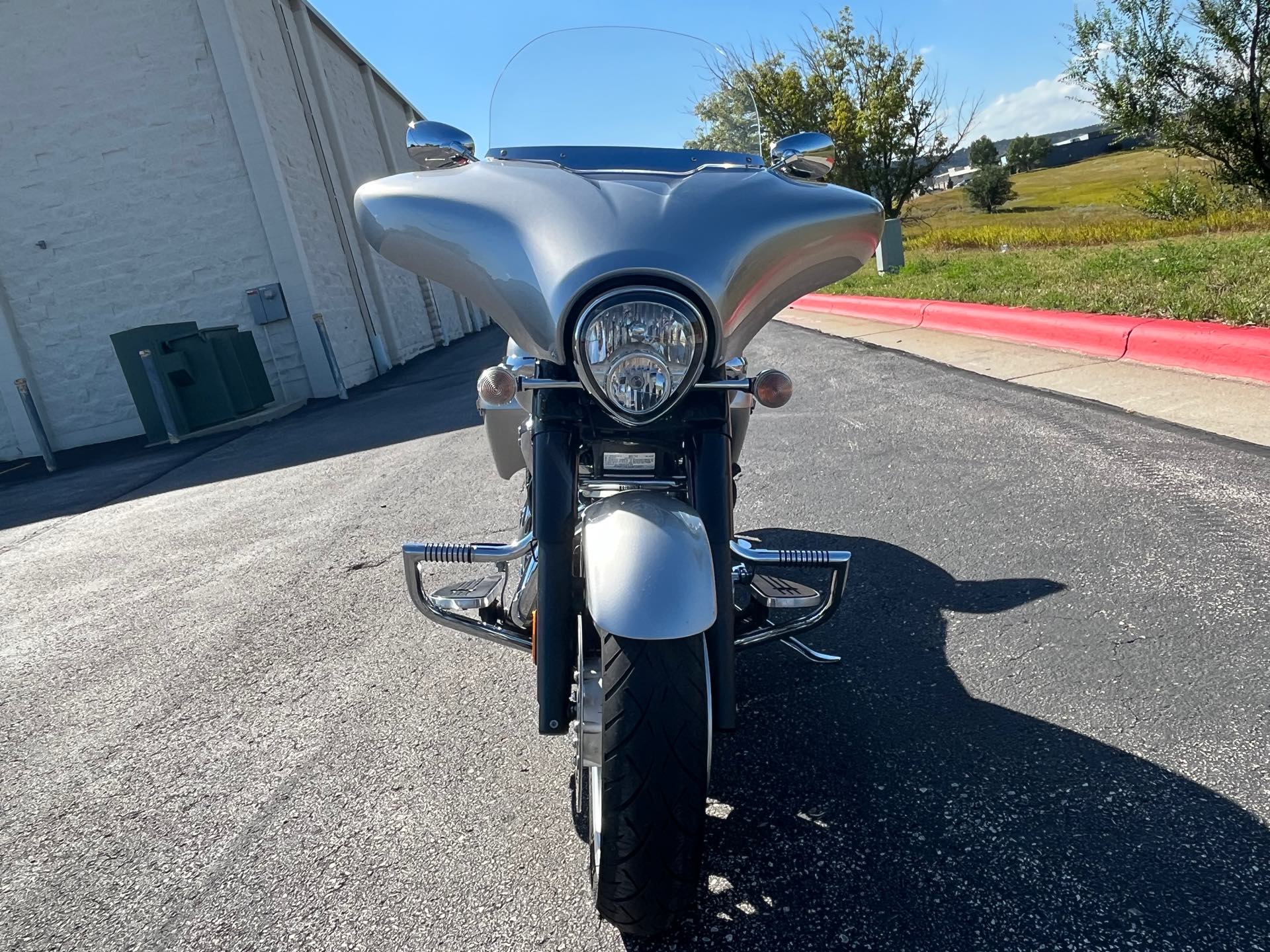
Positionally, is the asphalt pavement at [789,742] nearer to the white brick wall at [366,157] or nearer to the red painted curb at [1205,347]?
the red painted curb at [1205,347]

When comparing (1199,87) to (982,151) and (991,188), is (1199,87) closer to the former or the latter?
(991,188)

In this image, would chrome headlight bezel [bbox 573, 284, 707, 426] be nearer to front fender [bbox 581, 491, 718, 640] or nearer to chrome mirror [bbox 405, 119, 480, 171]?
front fender [bbox 581, 491, 718, 640]

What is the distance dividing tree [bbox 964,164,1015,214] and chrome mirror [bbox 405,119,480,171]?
5541 centimetres

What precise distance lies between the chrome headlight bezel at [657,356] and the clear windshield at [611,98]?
1.27 metres

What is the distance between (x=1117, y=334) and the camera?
6.27 meters

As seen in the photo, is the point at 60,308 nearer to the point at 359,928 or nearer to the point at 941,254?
the point at 359,928

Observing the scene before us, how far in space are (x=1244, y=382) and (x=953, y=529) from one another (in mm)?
2825

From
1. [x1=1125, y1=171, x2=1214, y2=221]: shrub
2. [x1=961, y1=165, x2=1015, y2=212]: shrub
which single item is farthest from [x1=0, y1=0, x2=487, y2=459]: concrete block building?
[x1=961, y1=165, x2=1015, y2=212]: shrub

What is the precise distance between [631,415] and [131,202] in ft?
43.9

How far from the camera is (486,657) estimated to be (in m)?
3.07

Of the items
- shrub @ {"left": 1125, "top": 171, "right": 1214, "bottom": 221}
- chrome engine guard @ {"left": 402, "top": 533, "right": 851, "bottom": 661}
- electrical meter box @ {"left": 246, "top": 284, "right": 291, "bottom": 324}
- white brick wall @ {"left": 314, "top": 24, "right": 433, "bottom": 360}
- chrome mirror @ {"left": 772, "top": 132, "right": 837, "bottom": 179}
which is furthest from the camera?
white brick wall @ {"left": 314, "top": 24, "right": 433, "bottom": 360}

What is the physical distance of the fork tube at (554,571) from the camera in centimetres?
187

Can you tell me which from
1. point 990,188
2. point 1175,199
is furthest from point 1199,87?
point 990,188

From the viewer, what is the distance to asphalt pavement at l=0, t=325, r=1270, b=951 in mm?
1808
